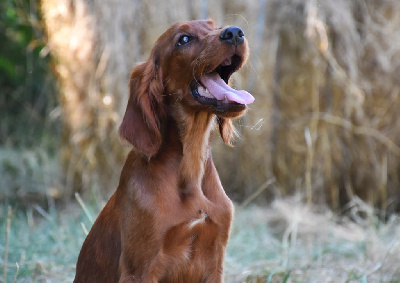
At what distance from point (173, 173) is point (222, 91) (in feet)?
1.33

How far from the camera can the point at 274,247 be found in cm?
458

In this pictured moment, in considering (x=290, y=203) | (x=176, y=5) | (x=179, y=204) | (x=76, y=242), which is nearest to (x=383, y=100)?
(x=290, y=203)

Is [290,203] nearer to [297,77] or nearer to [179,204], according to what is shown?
[297,77]

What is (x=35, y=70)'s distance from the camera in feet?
24.1

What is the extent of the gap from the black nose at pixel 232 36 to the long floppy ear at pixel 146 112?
1.15 ft

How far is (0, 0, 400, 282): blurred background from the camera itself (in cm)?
530

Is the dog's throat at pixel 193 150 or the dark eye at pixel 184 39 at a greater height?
the dark eye at pixel 184 39

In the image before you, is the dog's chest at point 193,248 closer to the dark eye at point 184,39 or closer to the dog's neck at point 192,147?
the dog's neck at point 192,147

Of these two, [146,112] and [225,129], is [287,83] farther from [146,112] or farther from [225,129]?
[146,112]

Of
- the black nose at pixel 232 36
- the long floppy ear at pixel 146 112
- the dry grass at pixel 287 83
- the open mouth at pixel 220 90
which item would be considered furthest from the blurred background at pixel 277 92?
the black nose at pixel 232 36

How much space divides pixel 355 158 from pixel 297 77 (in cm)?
87

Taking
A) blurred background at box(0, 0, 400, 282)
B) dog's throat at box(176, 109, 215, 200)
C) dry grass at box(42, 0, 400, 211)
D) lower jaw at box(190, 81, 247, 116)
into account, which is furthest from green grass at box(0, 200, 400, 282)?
lower jaw at box(190, 81, 247, 116)

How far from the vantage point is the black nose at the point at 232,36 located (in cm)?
263

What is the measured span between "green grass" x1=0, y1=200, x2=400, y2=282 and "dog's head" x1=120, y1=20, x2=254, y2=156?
103 cm
